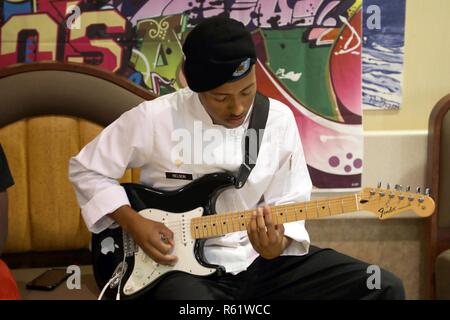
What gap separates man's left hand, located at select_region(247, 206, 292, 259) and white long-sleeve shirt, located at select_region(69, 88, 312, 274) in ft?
0.35

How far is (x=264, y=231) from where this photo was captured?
139cm

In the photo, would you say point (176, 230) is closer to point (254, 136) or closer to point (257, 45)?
point (254, 136)

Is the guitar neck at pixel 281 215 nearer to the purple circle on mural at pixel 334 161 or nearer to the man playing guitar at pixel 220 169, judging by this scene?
the man playing guitar at pixel 220 169

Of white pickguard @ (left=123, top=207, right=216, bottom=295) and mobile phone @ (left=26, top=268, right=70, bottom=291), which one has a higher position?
white pickguard @ (left=123, top=207, right=216, bottom=295)

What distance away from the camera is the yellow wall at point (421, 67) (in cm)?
205

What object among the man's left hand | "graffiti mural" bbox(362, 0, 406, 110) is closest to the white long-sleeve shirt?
the man's left hand

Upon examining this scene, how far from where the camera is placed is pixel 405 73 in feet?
6.81

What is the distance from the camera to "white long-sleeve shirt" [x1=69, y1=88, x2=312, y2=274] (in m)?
1.55

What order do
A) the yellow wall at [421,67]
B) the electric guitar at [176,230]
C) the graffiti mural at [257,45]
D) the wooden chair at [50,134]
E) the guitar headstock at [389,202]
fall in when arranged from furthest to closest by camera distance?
the yellow wall at [421,67] < the graffiti mural at [257,45] < the wooden chair at [50,134] < the electric guitar at [176,230] < the guitar headstock at [389,202]

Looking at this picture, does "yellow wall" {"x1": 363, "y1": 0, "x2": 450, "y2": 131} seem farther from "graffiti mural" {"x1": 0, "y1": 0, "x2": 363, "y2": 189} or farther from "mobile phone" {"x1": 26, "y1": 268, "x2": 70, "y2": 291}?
"mobile phone" {"x1": 26, "y1": 268, "x2": 70, "y2": 291}

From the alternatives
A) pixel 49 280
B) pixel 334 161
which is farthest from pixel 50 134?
pixel 334 161

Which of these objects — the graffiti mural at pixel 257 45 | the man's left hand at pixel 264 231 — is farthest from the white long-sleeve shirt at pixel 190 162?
the graffiti mural at pixel 257 45

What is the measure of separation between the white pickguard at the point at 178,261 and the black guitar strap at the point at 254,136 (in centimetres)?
16

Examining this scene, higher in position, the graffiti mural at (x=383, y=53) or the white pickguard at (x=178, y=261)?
the graffiti mural at (x=383, y=53)
